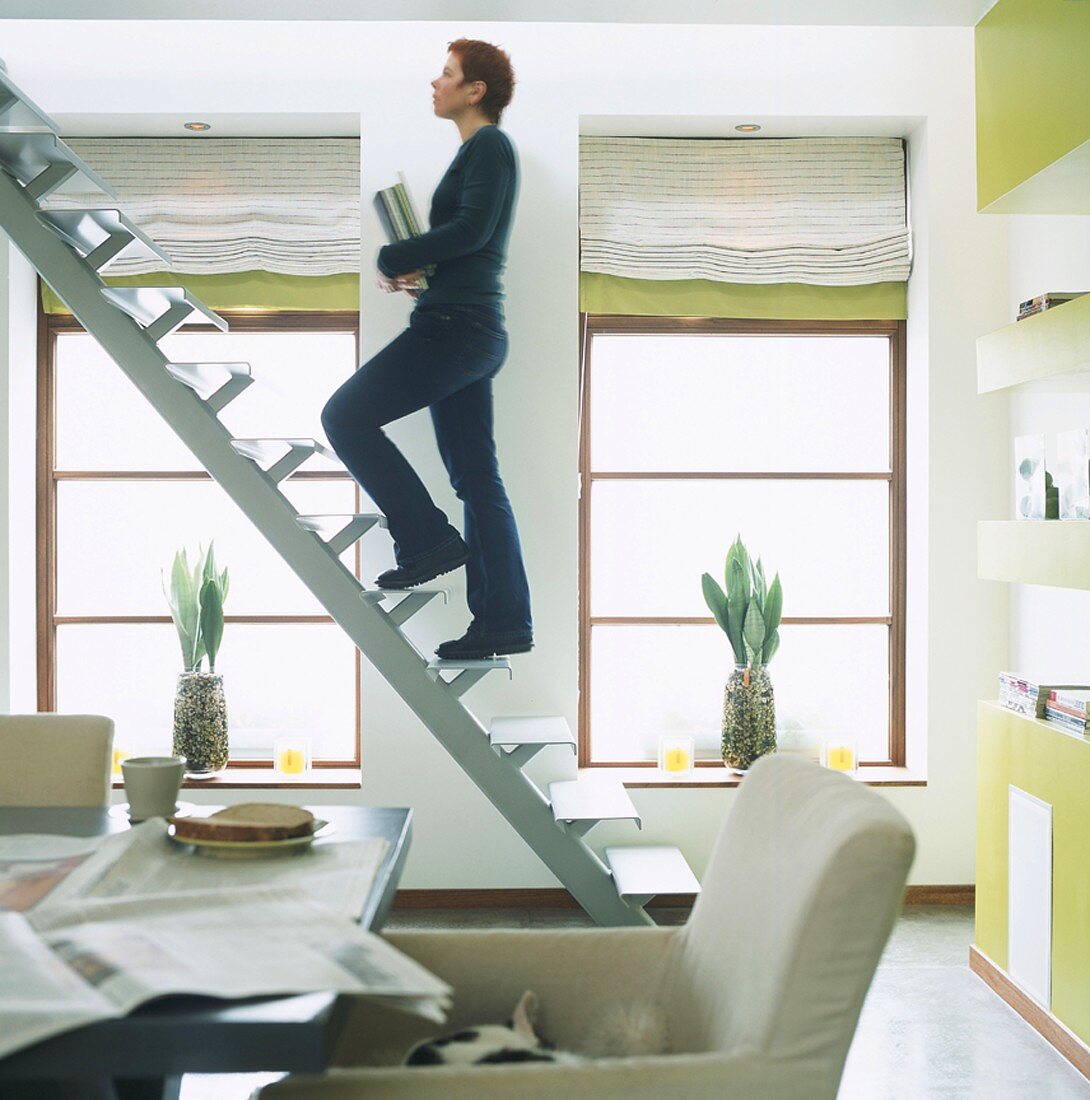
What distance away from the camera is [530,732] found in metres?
3.56

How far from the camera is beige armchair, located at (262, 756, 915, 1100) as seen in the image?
131 centimetres

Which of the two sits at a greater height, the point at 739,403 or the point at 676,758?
the point at 739,403

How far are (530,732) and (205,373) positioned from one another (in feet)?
4.57

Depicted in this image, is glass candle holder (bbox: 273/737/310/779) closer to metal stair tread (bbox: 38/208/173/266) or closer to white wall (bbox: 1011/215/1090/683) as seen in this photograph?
metal stair tread (bbox: 38/208/173/266)

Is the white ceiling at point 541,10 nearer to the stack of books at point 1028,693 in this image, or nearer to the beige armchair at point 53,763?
the stack of books at point 1028,693

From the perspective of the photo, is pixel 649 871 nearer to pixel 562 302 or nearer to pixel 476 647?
pixel 476 647

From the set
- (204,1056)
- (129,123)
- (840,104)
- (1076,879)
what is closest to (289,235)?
(129,123)

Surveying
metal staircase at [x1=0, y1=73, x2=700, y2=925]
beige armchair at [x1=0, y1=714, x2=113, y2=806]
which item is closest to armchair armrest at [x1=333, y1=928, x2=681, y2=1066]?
beige armchair at [x1=0, y1=714, x2=113, y2=806]

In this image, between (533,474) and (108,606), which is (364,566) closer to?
(533,474)

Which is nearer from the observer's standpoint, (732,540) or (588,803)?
(588,803)

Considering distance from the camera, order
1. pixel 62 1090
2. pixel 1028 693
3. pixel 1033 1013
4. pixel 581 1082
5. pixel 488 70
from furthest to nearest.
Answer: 1. pixel 488 70
2. pixel 1028 693
3. pixel 1033 1013
4. pixel 62 1090
5. pixel 581 1082

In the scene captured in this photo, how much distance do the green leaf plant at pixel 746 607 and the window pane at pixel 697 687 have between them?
9.6 inches

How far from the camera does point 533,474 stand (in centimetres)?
415

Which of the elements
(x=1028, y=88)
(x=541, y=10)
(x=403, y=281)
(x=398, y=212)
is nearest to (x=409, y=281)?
(x=403, y=281)
